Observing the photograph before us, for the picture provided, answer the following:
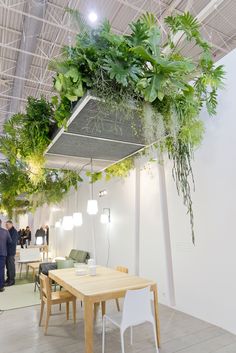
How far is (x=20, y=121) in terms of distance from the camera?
3.20 m

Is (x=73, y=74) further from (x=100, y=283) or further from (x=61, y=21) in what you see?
(x=61, y=21)

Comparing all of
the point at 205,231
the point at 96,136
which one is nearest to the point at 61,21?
the point at 96,136

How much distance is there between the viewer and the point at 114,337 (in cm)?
317

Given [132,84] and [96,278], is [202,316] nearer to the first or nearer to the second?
[96,278]

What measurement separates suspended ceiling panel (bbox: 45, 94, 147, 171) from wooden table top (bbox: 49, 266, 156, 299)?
1.81 m

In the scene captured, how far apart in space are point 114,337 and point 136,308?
1.01m

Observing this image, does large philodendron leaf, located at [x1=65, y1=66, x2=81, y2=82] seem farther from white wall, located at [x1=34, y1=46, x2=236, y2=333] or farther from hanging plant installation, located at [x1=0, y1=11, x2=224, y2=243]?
white wall, located at [x1=34, y1=46, x2=236, y2=333]

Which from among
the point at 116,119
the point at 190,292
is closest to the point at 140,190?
the point at 190,292

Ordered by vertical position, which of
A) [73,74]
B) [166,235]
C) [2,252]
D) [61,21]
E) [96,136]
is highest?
[61,21]

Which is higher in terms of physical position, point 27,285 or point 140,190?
point 140,190

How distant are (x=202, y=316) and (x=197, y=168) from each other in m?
2.26

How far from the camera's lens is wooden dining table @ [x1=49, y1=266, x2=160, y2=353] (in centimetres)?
260

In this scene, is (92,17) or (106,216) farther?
(106,216)

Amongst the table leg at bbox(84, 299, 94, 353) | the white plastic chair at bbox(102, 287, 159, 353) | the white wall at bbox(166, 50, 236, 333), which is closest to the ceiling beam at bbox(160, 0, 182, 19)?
the white wall at bbox(166, 50, 236, 333)
